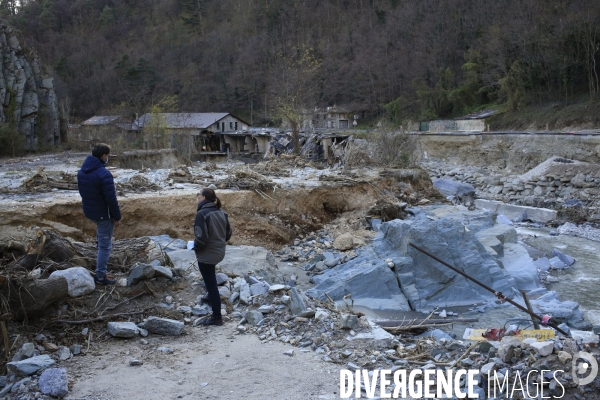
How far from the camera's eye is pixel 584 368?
13.0ft

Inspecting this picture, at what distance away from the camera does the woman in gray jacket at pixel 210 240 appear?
5344 mm

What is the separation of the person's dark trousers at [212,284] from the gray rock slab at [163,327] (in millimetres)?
423

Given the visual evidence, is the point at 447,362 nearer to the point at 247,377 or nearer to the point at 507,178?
the point at 247,377

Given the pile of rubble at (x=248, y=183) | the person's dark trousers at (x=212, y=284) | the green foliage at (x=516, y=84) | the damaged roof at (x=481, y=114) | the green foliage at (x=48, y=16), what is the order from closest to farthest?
1. the person's dark trousers at (x=212, y=284)
2. the pile of rubble at (x=248, y=183)
3. the green foliage at (x=516, y=84)
4. the damaged roof at (x=481, y=114)
5. the green foliage at (x=48, y=16)

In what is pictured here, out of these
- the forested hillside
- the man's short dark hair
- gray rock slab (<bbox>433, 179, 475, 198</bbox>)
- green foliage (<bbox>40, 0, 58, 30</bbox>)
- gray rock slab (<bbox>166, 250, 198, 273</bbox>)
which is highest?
green foliage (<bbox>40, 0, 58, 30</bbox>)

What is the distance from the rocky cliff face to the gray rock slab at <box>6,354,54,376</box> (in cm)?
2597

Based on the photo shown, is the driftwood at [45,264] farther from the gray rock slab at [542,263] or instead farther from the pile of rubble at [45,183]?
the gray rock slab at [542,263]

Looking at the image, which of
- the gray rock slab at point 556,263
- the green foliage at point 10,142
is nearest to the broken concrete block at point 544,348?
the gray rock slab at point 556,263

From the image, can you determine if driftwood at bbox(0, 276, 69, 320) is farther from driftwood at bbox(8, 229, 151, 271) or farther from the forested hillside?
the forested hillside

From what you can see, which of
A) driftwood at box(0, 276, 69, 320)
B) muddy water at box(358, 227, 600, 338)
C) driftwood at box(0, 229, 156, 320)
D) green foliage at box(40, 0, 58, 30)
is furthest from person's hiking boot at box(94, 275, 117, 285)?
green foliage at box(40, 0, 58, 30)

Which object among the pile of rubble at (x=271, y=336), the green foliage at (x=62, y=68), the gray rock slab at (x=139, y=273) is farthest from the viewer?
the green foliage at (x=62, y=68)

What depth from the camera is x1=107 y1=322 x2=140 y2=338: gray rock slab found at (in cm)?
508

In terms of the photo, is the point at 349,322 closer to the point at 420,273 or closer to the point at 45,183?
the point at 420,273

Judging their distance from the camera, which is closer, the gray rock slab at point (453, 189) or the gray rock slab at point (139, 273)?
the gray rock slab at point (139, 273)
